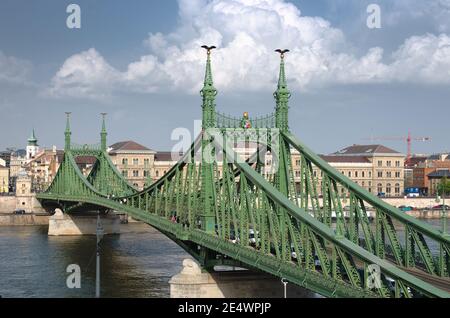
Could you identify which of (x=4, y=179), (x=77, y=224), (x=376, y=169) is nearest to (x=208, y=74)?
(x=77, y=224)

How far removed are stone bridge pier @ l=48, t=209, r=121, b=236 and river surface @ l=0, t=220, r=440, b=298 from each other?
167 centimetres

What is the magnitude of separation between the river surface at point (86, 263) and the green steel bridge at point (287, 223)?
470 cm

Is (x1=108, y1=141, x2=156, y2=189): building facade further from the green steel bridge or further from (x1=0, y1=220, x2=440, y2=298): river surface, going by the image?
the green steel bridge

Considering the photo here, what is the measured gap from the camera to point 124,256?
7600cm

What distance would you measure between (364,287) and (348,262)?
125cm

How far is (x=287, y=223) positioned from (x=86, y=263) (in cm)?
3604

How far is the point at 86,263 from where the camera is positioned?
232 feet

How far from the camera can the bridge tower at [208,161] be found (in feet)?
152

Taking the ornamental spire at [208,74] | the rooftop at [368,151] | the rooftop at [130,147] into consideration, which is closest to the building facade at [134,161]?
the rooftop at [130,147]

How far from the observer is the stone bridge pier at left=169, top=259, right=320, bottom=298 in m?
44.2

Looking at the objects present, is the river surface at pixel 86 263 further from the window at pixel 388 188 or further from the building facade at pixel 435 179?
the building facade at pixel 435 179

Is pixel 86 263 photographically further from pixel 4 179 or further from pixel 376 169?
pixel 4 179
